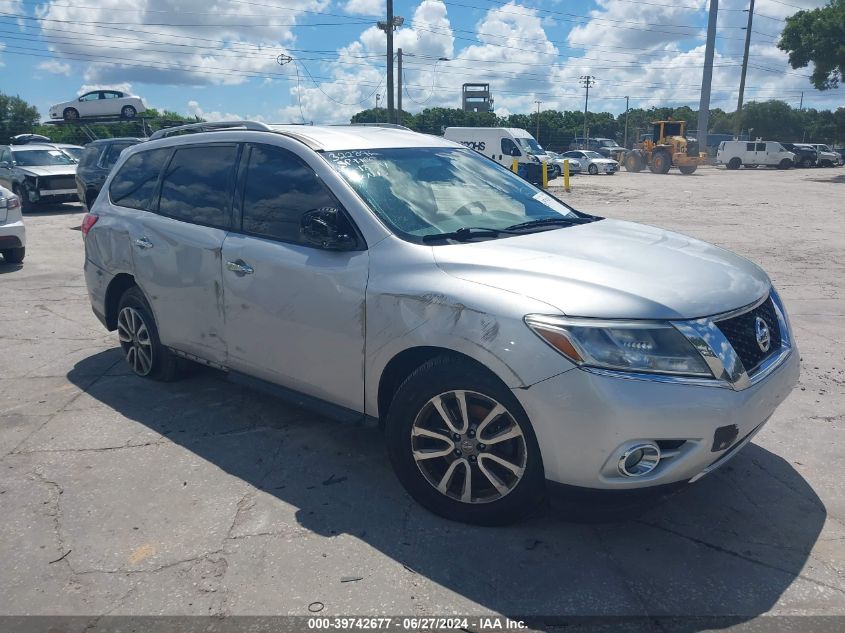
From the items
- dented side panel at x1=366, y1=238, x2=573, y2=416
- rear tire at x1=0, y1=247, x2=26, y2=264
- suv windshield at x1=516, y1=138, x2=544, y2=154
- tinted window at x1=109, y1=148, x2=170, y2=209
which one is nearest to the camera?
dented side panel at x1=366, y1=238, x2=573, y2=416

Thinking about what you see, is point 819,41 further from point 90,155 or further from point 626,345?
point 626,345

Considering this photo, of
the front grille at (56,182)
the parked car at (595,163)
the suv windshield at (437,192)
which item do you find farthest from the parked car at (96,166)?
the parked car at (595,163)

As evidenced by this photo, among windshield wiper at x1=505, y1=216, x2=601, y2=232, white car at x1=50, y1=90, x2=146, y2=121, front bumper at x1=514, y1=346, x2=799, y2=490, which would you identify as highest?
white car at x1=50, y1=90, x2=146, y2=121

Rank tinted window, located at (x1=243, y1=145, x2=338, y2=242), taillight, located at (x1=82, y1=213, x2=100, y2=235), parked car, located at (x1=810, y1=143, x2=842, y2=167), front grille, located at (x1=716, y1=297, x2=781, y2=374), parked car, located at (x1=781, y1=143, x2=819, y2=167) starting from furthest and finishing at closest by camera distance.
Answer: parked car, located at (x1=810, y1=143, x2=842, y2=167), parked car, located at (x1=781, y1=143, x2=819, y2=167), taillight, located at (x1=82, y1=213, x2=100, y2=235), tinted window, located at (x1=243, y1=145, x2=338, y2=242), front grille, located at (x1=716, y1=297, x2=781, y2=374)

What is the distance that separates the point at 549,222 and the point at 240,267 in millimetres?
1804

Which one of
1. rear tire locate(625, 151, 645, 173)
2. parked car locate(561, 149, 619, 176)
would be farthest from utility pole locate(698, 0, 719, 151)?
parked car locate(561, 149, 619, 176)

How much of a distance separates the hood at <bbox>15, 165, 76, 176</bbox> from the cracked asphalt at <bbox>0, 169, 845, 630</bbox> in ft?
49.3

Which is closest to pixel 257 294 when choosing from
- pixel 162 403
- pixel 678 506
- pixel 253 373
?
pixel 253 373

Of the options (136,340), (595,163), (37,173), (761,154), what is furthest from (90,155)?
(761,154)

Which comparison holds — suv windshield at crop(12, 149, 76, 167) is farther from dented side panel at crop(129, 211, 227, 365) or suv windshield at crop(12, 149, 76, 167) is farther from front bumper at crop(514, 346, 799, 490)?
front bumper at crop(514, 346, 799, 490)

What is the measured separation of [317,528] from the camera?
11.2 ft

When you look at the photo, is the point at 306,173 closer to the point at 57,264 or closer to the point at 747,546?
the point at 747,546

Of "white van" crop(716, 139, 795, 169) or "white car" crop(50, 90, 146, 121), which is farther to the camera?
"white van" crop(716, 139, 795, 169)

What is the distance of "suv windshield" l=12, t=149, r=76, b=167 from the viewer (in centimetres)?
1906
